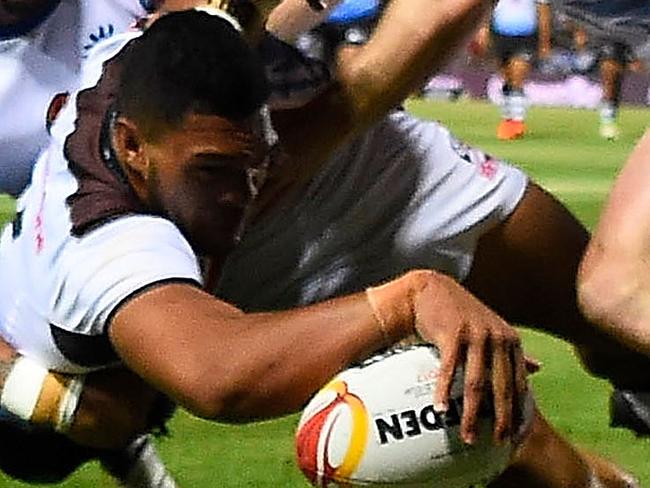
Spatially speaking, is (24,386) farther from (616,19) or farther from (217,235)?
(616,19)

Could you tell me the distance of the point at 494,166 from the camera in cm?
337

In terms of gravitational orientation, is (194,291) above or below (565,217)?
above

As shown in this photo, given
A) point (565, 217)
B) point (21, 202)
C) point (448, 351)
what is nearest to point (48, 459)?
point (21, 202)

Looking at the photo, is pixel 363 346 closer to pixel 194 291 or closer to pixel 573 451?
pixel 194 291

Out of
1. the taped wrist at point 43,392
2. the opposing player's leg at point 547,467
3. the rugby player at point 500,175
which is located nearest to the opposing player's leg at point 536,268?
the rugby player at point 500,175

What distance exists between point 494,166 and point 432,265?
0.67ft

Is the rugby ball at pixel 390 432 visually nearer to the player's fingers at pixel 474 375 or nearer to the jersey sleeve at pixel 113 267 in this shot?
the player's fingers at pixel 474 375

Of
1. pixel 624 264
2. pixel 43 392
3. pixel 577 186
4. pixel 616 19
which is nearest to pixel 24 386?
pixel 43 392

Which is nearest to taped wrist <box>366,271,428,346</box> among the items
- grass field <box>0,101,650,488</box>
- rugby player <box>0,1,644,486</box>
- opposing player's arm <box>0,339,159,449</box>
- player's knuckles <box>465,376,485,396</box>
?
player's knuckles <box>465,376,485,396</box>

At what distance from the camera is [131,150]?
107 inches

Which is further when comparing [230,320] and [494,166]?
[494,166]

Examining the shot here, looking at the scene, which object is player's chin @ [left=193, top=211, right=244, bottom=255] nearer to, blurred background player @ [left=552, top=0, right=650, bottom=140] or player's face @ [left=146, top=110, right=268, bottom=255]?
player's face @ [left=146, top=110, right=268, bottom=255]

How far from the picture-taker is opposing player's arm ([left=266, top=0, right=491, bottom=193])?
2986 millimetres

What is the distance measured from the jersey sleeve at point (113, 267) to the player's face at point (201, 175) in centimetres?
5
